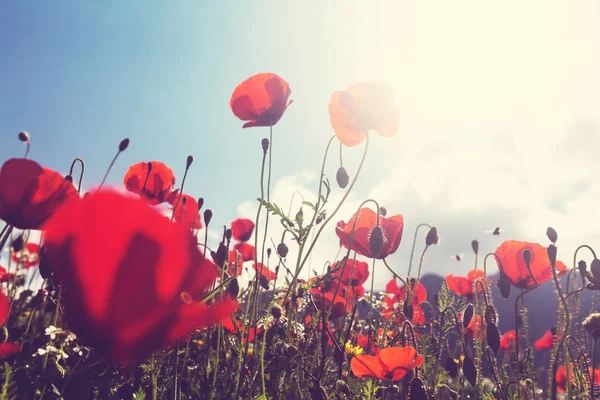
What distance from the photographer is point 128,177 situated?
273 cm

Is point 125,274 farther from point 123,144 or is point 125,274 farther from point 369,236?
point 123,144

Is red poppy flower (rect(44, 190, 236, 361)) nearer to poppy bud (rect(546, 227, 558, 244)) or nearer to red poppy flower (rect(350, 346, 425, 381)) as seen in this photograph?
red poppy flower (rect(350, 346, 425, 381))

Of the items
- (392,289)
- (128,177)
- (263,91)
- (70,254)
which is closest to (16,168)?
(70,254)

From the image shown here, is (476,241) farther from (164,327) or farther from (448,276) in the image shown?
(164,327)

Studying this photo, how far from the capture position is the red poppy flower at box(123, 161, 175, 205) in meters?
2.68

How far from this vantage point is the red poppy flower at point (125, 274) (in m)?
0.48

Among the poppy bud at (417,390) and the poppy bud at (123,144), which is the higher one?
the poppy bud at (123,144)

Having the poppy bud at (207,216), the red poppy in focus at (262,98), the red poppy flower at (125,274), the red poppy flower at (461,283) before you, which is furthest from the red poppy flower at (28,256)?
the red poppy flower at (125,274)

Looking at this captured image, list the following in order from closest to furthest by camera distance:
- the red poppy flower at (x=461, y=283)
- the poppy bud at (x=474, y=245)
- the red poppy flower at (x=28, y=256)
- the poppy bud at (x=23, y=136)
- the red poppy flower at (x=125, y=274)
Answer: the red poppy flower at (x=125, y=274), the poppy bud at (x=23, y=136), the poppy bud at (x=474, y=245), the red poppy flower at (x=461, y=283), the red poppy flower at (x=28, y=256)

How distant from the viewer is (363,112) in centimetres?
250

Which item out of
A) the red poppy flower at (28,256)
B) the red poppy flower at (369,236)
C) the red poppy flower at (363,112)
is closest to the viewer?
the red poppy flower at (369,236)

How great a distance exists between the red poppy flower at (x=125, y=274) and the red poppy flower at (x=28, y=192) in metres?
0.63

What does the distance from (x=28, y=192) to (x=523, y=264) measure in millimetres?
2484

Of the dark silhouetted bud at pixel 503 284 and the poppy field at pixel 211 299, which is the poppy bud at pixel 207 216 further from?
the dark silhouetted bud at pixel 503 284
